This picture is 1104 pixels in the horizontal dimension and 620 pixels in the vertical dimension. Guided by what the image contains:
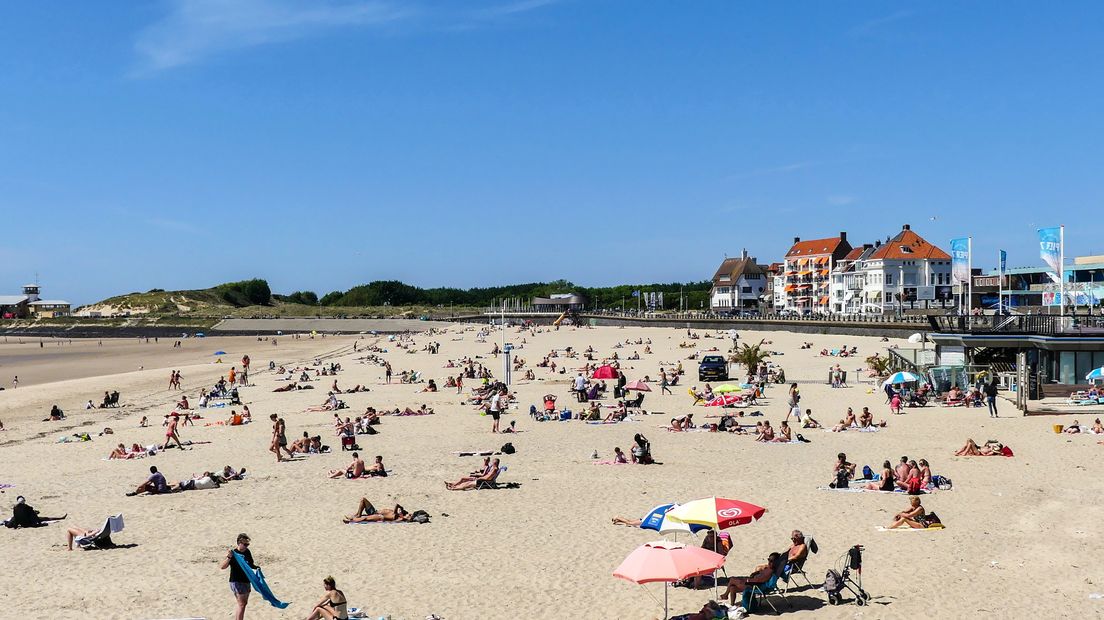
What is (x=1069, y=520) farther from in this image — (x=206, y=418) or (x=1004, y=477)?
(x=206, y=418)

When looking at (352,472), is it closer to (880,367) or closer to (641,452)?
(641,452)

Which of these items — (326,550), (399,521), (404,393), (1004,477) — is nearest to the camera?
(326,550)

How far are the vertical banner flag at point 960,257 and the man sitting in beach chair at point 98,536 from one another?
1202 inches

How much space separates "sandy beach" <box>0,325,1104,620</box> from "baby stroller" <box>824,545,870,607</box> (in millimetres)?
160

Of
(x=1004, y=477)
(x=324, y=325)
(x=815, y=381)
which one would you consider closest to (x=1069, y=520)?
(x=1004, y=477)

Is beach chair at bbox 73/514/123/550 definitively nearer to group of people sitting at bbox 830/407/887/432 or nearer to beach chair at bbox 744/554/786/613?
beach chair at bbox 744/554/786/613

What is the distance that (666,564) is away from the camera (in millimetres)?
8836

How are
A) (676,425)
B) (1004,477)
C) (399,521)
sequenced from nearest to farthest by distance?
(399,521) < (1004,477) < (676,425)

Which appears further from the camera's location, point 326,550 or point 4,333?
point 4,333

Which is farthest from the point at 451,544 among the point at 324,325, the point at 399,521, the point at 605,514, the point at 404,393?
the point at 324,325

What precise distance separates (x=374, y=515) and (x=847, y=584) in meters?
6.87

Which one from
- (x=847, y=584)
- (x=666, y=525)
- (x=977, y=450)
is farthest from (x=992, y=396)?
(x=666, y=525)

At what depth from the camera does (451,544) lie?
12297 millimetres

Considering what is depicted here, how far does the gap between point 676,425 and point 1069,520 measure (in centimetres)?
1036
